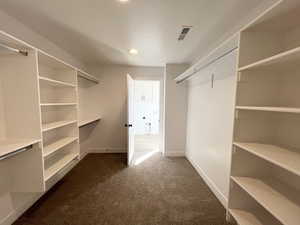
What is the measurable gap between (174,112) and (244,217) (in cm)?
266

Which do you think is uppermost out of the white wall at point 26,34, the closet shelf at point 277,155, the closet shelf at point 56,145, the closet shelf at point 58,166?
the white wall at point 26,34

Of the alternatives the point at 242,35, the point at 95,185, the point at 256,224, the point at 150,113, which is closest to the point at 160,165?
the point at 95,185

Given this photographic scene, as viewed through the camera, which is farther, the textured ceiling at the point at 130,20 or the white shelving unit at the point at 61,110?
the white shelving unit at the point at 61,110

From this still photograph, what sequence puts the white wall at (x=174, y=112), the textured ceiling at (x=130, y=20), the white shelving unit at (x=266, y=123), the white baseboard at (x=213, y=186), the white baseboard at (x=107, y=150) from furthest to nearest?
the white baseboard at (x=107, y=150)
the white wall at (x=174, y=112)
the white baseboard at (x=213, y=186)
the textured ceiling at (x=130, y=20)
the white shelving unit at (x=266, y=123)

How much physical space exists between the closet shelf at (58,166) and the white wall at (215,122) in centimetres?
222

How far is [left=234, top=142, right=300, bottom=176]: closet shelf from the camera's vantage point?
2.85 feet

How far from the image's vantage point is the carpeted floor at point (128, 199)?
1847mm

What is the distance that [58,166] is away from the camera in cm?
211

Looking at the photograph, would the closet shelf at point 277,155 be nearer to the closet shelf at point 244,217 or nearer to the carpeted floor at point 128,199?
the closet shelf at point 244,217

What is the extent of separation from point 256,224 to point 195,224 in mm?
735

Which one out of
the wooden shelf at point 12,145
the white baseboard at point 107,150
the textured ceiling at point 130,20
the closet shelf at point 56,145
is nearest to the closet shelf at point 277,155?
the textured ceiling at point 130,20

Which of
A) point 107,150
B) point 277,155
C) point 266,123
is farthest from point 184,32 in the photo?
point 107,150

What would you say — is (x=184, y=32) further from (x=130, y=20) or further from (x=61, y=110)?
(x=61, y=110)

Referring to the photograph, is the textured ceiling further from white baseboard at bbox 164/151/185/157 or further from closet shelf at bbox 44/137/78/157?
white baseboard at bbox 164/151/185/157
